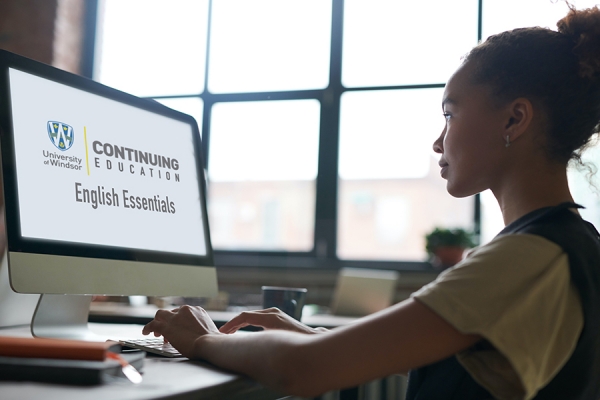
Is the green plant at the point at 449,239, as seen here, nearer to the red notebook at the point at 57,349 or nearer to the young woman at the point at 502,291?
the young woman at the point at 502,291

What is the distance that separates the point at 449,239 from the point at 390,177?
692 millimetres

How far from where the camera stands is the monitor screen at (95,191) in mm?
924

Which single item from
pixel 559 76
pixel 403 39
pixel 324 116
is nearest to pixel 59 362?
pixel 559 76

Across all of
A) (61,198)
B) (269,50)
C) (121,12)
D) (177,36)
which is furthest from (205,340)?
(121,12)

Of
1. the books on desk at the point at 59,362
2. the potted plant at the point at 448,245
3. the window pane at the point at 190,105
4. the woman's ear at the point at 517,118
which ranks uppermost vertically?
the window pane at the point at 190,105

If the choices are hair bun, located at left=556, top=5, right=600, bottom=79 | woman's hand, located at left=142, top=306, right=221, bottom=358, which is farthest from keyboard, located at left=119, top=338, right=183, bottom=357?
hair bun, located at left=556, top=5, right=600, bottom=79

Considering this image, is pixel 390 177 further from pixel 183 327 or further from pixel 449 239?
pixel 183 327

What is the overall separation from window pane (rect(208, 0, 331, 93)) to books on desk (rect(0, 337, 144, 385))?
3.57 metres

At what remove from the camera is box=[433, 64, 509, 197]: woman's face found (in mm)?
926

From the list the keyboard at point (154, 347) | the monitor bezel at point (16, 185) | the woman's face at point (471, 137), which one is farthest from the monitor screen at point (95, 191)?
the woman's face at point (471, 137)

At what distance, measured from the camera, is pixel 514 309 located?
685 millimetres

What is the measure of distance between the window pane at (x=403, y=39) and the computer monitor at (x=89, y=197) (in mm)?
2913

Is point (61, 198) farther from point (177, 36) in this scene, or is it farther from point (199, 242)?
point (177, 36)

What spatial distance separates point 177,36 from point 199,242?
140 inches
